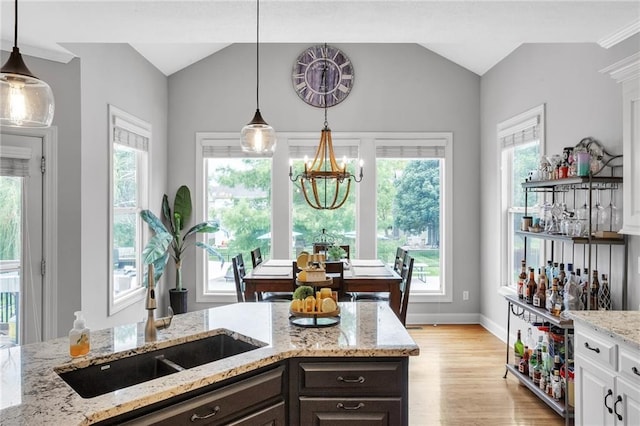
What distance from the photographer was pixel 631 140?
260cm

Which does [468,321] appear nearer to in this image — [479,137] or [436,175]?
[436,175]

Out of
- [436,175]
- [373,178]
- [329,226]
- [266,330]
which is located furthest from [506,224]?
[266,330]

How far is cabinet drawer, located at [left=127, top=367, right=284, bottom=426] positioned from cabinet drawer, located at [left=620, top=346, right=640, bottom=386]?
1590 millimetres

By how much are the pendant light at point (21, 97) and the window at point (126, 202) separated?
262 centimetres

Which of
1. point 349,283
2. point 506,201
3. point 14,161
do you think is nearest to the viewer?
point 14,161

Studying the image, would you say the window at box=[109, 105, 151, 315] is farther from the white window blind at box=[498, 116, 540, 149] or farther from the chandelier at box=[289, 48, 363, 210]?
the white window blind at box=[498, 116, 540, 149]

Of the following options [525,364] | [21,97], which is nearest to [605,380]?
[525,364]

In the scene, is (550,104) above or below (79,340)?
above

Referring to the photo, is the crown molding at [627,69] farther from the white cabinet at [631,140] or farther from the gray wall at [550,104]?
the gray wall at [550,104]

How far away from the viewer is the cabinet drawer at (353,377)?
1.86 meters

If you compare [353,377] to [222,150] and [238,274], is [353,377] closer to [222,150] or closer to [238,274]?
[238,274]

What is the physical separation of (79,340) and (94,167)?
2472mm

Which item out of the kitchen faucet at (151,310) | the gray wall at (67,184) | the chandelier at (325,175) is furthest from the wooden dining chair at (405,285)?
the gray wall at (67,184)

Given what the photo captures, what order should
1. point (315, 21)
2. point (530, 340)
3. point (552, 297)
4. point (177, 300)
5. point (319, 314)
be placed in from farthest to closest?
point (177, 300), point (530, 340), point (552, 297), point (315, 21), point (319, 314)
